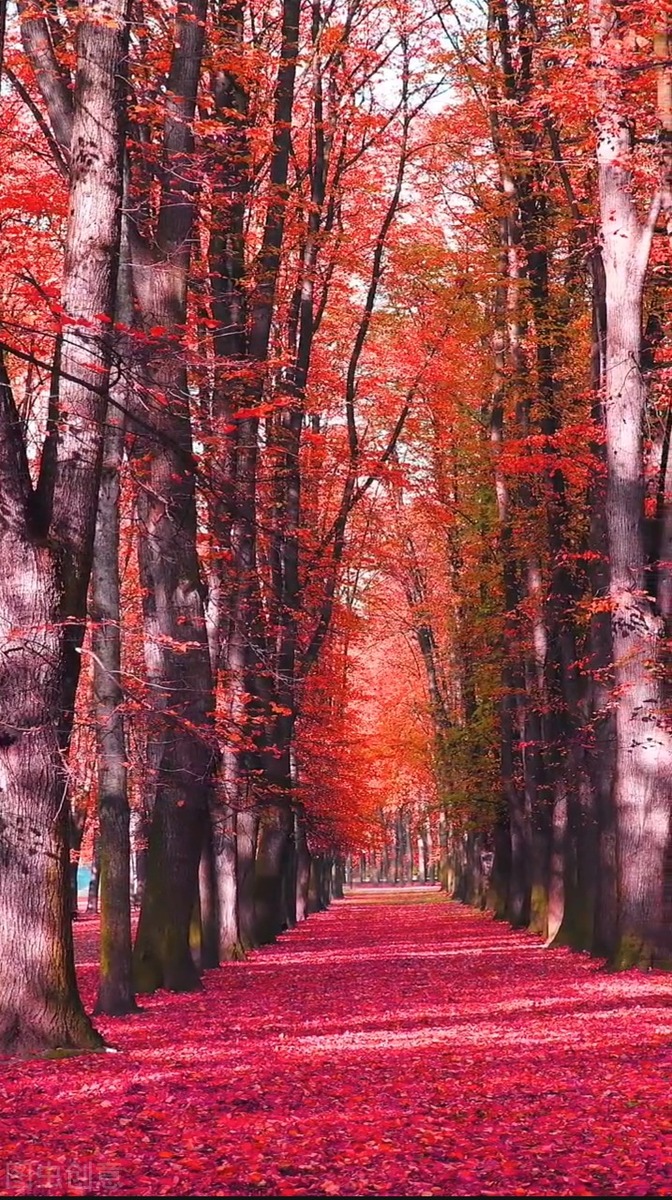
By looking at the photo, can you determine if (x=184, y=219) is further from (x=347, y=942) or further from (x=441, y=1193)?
(x=347, y=942)

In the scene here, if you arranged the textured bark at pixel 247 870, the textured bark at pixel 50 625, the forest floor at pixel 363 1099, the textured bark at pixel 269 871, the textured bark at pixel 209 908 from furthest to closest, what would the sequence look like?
the textured bark at pixel 269 871, the textured bark at pixel 247 870, the textured bark at pixel 209 908, the textured bark at pixel 50 625, the forest floor at pixel 363 1099

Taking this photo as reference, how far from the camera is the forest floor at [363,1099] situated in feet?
21.0

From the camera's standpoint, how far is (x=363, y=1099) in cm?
841

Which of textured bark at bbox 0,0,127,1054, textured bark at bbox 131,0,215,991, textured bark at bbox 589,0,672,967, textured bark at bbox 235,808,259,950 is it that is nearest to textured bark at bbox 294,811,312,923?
textured bark at bbox 235,808,259,950

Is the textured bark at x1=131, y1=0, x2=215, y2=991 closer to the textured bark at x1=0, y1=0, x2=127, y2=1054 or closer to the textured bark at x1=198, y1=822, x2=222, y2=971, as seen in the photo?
the textured bark at x1=198, y1=822, x2=222, y2=971

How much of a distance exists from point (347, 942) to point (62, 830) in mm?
20319

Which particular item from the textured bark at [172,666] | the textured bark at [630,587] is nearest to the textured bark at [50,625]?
the textured bark at [172,666]

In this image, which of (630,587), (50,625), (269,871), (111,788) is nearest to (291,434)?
(630,587)

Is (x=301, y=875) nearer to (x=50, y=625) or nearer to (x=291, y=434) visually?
(x=291, y=434)

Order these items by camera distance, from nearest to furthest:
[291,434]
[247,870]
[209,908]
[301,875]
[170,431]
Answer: [170,431] < [291,434] < [209,908] < [247,870] < [301,875]

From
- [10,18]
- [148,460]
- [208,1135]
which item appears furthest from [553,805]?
[208,1135]

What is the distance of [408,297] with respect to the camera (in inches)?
1174

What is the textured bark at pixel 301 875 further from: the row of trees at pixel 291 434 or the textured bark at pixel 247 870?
the textured bark at pixel 247 870

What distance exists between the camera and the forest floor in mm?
6414
